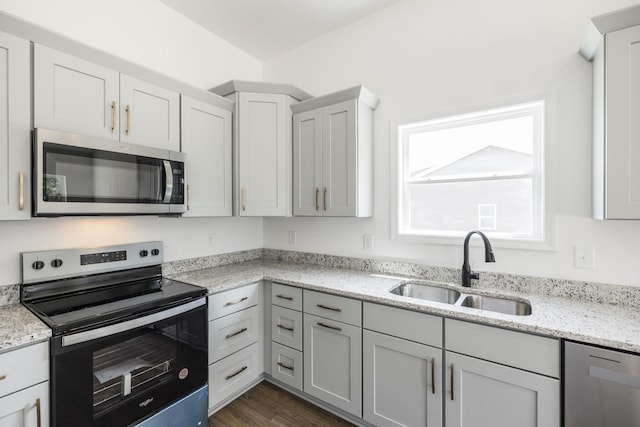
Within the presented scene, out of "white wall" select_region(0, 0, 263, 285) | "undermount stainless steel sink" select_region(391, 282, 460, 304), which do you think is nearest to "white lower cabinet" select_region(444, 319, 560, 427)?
"undermount stainless steel sink" select_region(391, 282, 460, 304)

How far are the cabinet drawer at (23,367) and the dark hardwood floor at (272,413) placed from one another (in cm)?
110

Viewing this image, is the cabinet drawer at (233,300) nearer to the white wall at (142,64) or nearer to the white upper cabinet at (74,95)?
the white wall at (142,64)

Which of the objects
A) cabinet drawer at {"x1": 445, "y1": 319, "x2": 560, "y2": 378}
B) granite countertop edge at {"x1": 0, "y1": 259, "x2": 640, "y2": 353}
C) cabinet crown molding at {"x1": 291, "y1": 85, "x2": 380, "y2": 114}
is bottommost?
cabinet drawer at {"x1": 445, "y1": 319, "x2": 560, "y2": 378}

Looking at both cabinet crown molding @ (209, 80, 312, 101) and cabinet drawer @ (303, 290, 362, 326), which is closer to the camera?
cabinet drawer @ (303, 290, 362, 326)

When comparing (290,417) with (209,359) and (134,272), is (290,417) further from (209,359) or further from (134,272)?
(134,272)

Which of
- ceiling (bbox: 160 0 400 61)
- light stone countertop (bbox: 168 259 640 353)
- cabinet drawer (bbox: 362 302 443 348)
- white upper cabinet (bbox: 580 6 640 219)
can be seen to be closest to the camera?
light stone countertop (bbox: 168 259 640 353)

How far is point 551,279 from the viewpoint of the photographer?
5.83 feet

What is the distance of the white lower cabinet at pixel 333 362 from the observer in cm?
186

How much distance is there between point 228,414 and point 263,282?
893 mm

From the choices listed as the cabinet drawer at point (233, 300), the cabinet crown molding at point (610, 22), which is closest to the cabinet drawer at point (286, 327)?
the cabinet drawer at point (233, 300)

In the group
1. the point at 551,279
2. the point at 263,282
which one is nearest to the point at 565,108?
the point at 551,279

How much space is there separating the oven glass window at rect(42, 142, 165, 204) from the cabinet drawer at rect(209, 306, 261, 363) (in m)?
0.91

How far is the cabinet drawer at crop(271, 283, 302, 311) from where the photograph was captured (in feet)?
6.91

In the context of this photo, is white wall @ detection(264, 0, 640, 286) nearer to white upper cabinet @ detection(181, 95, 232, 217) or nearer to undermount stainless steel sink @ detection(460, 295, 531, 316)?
undermount stainless steel sink @ detection(460, 295, 531, 316)
